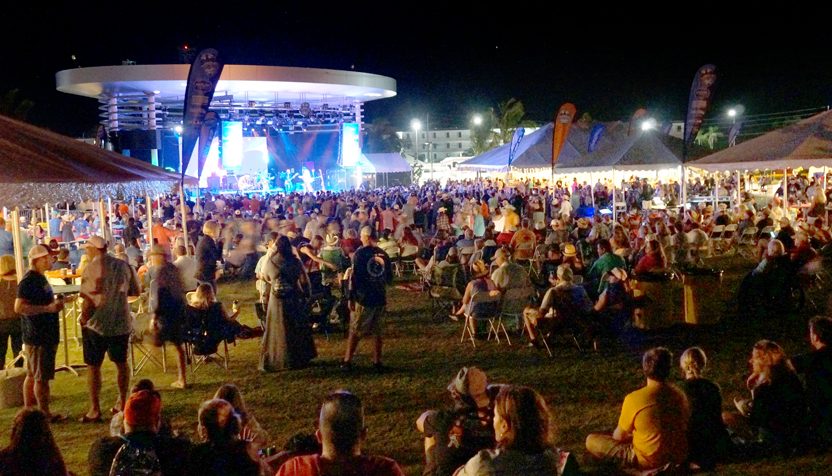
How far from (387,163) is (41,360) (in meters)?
43.7

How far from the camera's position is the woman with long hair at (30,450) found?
3336 mm

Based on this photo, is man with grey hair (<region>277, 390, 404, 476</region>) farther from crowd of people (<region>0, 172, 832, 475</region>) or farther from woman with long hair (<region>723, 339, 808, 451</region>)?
woman with long hair (<region>723, 339, 808, 451</region>)

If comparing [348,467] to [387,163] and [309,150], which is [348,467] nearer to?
[309,150]

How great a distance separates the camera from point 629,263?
11336mm

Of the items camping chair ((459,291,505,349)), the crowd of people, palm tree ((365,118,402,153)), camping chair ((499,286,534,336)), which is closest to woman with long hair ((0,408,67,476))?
the crowd of people

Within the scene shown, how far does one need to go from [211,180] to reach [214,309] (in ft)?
106

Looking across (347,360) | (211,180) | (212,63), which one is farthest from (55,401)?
(211,180)

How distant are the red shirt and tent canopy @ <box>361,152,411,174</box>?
4513cm

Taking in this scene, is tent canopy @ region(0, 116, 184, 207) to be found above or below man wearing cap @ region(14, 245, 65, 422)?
above

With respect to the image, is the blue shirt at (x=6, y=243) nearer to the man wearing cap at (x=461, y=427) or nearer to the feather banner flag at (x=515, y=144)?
the man wearing cap at (x=461, y=427)

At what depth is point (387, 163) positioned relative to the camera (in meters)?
49.4

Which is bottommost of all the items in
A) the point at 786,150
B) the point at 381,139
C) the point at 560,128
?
the point at 786,150

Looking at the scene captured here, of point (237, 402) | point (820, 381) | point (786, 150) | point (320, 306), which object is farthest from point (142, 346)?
point (786, 150)

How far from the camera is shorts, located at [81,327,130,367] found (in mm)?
6352
